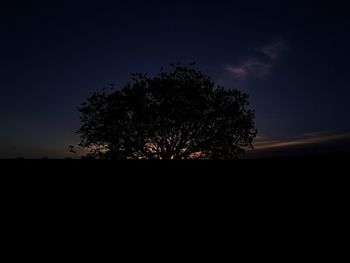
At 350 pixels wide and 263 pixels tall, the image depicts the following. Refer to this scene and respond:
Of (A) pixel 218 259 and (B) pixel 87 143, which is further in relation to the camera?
(B) pixel 87 143

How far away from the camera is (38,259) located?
3369mm

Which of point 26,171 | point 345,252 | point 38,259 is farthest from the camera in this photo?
point 26,171

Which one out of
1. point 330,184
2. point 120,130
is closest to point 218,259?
point 330,184

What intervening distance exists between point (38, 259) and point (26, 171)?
1.18m

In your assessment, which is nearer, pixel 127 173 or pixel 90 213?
pixel 90 213

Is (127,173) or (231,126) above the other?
→ (231,126)

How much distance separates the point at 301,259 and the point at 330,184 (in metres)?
1.16

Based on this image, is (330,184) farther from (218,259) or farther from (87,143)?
(87,143)

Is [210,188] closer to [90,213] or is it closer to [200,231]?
[200,231]

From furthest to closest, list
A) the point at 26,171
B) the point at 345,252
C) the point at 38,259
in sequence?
1. the point at 26,171
2. the point at 345,252
3. the point at 38,259

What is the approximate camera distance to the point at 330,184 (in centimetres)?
409

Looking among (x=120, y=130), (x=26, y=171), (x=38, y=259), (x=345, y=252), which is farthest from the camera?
(x=120, y=130)

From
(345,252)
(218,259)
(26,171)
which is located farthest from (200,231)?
(26,171)

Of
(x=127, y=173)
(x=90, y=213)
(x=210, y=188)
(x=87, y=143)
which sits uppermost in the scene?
(x=87, y=143)
